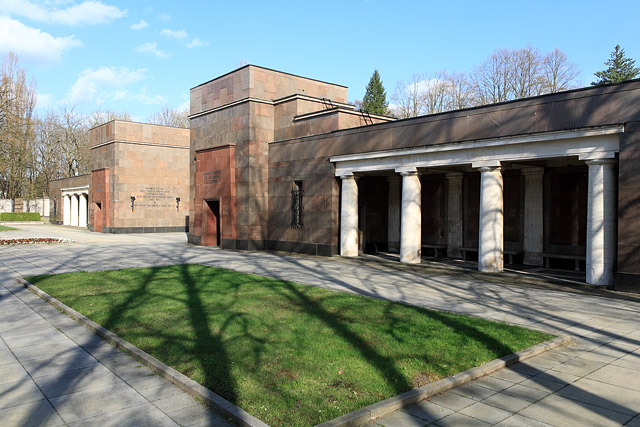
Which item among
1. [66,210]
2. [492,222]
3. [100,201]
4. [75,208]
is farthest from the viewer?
[66,210]

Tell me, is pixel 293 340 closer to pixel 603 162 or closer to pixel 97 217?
Answer: pixel 603 162

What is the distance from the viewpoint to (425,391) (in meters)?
5.94

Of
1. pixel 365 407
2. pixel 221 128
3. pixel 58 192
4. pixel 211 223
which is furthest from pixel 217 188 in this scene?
pixel 58 192

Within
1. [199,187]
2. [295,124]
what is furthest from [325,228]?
[199,187]

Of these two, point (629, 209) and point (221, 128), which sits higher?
point (221, 128)

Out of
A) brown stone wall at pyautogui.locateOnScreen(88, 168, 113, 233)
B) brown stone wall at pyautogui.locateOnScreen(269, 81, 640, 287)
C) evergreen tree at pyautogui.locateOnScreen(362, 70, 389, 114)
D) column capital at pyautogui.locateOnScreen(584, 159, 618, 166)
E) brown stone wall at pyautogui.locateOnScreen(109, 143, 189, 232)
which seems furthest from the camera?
evergreen tree at pyautogui.locateOnScreen(362, 70, 389, 114)

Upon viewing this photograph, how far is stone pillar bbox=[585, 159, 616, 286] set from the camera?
1384cm

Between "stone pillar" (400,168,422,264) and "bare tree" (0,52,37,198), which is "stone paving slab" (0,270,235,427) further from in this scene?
"bare tree" (0,52,37,198)

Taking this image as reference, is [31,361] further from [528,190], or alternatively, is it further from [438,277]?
[528,190]

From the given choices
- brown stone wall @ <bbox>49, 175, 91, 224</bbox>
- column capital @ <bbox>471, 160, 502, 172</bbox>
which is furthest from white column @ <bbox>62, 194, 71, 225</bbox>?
column capital @ <bbox>471, 160, 502, 172</bbox>

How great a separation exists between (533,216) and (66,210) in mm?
50910

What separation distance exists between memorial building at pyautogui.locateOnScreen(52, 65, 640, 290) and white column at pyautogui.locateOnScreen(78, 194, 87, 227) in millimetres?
26648

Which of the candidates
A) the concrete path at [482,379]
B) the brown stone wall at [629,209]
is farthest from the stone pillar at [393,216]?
the brown stone wall at [629,209]

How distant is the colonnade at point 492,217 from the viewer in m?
13.9
